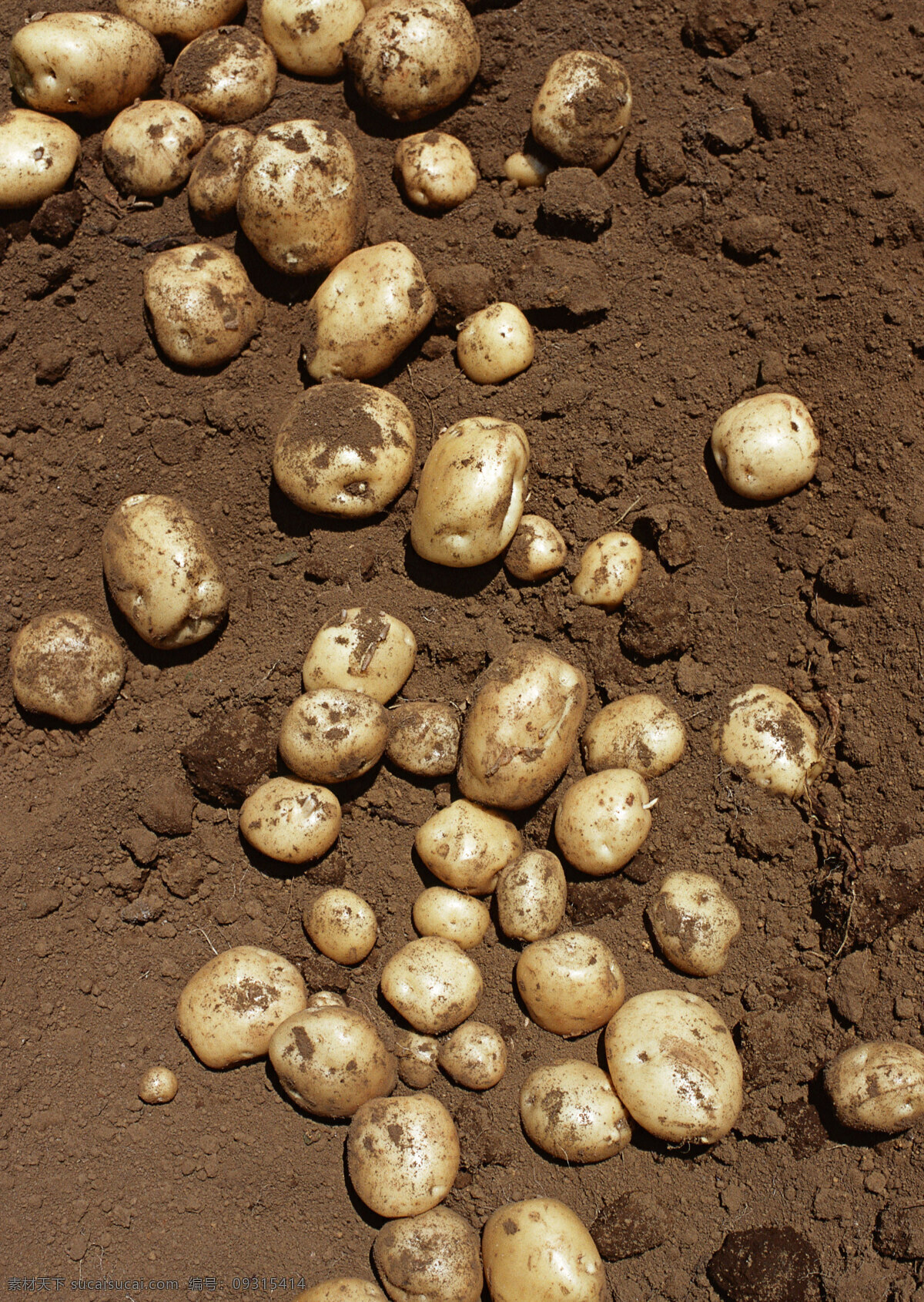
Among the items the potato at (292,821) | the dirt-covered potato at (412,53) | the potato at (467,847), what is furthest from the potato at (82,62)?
the potato at (467,847)

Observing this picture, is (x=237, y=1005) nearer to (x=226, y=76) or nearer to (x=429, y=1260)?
(x=429, y=1260)

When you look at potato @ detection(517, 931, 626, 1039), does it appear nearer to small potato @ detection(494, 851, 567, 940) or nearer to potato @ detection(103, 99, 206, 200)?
small potato @ detection(494, 851, 567, 940)

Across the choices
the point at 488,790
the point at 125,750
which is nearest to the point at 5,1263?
the point at 125,750

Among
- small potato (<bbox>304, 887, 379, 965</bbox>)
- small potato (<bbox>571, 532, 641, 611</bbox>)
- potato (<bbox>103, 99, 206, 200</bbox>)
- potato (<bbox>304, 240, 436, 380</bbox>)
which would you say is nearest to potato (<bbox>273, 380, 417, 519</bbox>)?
potato (<bbox>304, 240, 436, 380</bbox>)

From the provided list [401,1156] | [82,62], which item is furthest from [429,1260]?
[82,62]

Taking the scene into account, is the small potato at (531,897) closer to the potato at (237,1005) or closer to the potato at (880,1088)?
the potato at (237,1005)
